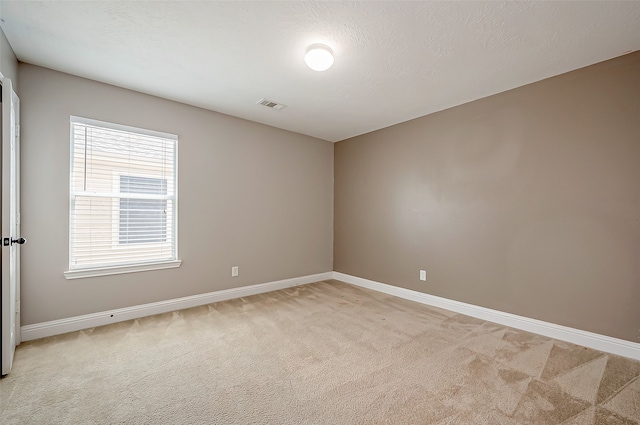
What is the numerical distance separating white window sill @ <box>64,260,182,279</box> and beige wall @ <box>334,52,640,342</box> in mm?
2963

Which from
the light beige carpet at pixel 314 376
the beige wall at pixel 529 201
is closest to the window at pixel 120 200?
the light beige carpet at pixel 314 376

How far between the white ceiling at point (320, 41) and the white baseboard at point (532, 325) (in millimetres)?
2444

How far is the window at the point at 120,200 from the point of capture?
2.85 meters

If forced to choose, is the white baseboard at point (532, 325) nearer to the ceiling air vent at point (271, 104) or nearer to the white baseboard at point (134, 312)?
the white baseboard at point (134, 312)

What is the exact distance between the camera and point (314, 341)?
2.61 m

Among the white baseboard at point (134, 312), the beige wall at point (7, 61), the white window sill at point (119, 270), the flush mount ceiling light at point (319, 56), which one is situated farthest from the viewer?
the white window sill at point (119, 270)

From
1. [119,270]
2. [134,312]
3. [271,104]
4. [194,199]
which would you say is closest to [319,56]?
[271,104]

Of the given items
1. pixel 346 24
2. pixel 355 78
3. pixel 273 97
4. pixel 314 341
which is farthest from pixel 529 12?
pixel 314 341

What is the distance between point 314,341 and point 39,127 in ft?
10.7

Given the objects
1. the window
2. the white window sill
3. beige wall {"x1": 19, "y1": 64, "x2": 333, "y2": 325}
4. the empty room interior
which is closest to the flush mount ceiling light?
the empty room interior

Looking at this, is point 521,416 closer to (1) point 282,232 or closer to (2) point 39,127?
(1) point 282,232

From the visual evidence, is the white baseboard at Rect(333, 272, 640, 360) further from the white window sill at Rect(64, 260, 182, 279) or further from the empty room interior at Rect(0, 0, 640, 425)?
the white window sill at Rect(64, 260, 182, 279)

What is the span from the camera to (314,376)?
2035 millimetres

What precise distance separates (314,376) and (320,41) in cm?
257
